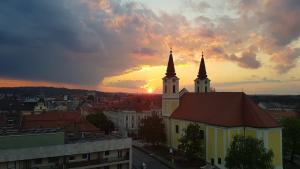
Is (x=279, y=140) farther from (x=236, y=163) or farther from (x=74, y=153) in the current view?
(x=74, y=153)

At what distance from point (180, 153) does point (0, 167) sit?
29.7 metres

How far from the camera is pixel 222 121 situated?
43.0 meters

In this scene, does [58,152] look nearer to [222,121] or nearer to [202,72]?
[222,121]

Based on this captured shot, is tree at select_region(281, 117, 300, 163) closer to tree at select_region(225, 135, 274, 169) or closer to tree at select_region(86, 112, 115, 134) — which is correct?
tree at select_region(225, 135, 274, 169)

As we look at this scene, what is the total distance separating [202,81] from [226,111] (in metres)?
18.0

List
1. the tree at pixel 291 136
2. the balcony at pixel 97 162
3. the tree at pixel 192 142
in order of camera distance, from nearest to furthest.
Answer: the balcony at pixel 97 162 < the tree at pixel 192 142 < the tree at pixel 291 136

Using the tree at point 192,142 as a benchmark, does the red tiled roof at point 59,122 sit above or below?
above

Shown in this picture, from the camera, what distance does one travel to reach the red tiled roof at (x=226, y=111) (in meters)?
41.6

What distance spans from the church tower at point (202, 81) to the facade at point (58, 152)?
94.3 ft

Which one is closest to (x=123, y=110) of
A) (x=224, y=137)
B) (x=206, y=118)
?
(x=206, y=118)

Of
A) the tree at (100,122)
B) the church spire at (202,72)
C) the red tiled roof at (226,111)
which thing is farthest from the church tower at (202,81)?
the tree at (100,122)

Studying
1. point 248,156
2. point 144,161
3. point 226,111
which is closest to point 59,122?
point 144,161

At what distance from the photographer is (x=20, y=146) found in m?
31.0

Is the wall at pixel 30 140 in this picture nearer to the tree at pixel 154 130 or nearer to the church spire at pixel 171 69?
the tree at pixel 154 130
